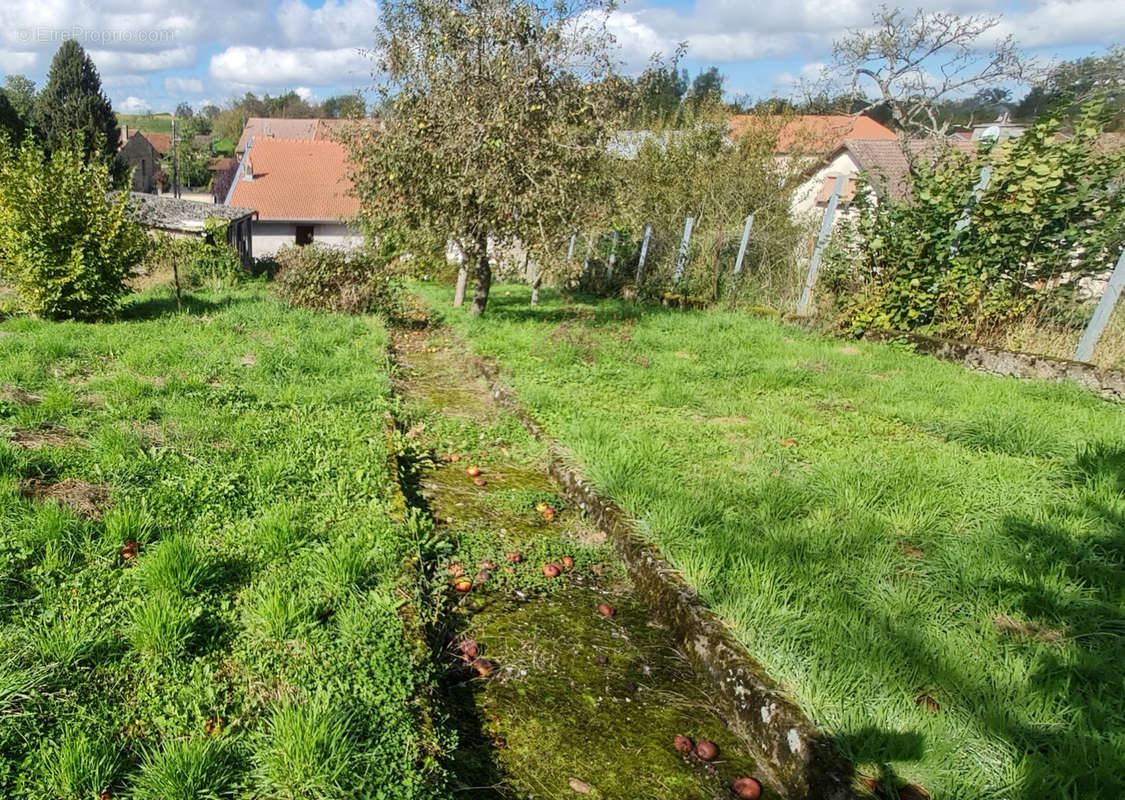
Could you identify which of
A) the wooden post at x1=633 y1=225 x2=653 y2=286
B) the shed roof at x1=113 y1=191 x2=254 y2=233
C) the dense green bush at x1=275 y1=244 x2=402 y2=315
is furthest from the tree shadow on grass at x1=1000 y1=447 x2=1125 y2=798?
the shed roof at x1=113 y1=191 x2=254 y2=233

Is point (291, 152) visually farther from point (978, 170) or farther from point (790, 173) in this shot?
point (978, 170)

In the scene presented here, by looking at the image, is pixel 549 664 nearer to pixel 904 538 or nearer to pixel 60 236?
pixel 904 538

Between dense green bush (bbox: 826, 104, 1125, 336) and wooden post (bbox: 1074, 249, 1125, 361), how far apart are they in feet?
2.00

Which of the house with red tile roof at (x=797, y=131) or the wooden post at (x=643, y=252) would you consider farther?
the house with red tile roof at (x=797, y=131)

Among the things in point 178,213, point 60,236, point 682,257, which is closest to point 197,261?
point 178,213

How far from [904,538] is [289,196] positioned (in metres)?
36.9

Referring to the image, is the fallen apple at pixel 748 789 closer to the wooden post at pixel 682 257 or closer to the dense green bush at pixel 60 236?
the dense green bush at pixel 60 236

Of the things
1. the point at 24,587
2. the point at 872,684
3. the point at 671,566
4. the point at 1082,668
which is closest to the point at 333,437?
the point at 24,587

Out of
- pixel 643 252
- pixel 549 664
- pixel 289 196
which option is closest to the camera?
pixel 549 664

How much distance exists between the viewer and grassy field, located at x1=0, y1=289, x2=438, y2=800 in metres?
1.92

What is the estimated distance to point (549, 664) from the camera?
2736 millimetres

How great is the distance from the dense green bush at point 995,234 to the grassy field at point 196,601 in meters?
7.48

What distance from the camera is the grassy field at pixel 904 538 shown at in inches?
85.5

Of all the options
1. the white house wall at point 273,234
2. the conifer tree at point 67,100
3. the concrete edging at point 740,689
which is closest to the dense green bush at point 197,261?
the concrete edging at point 740,689
